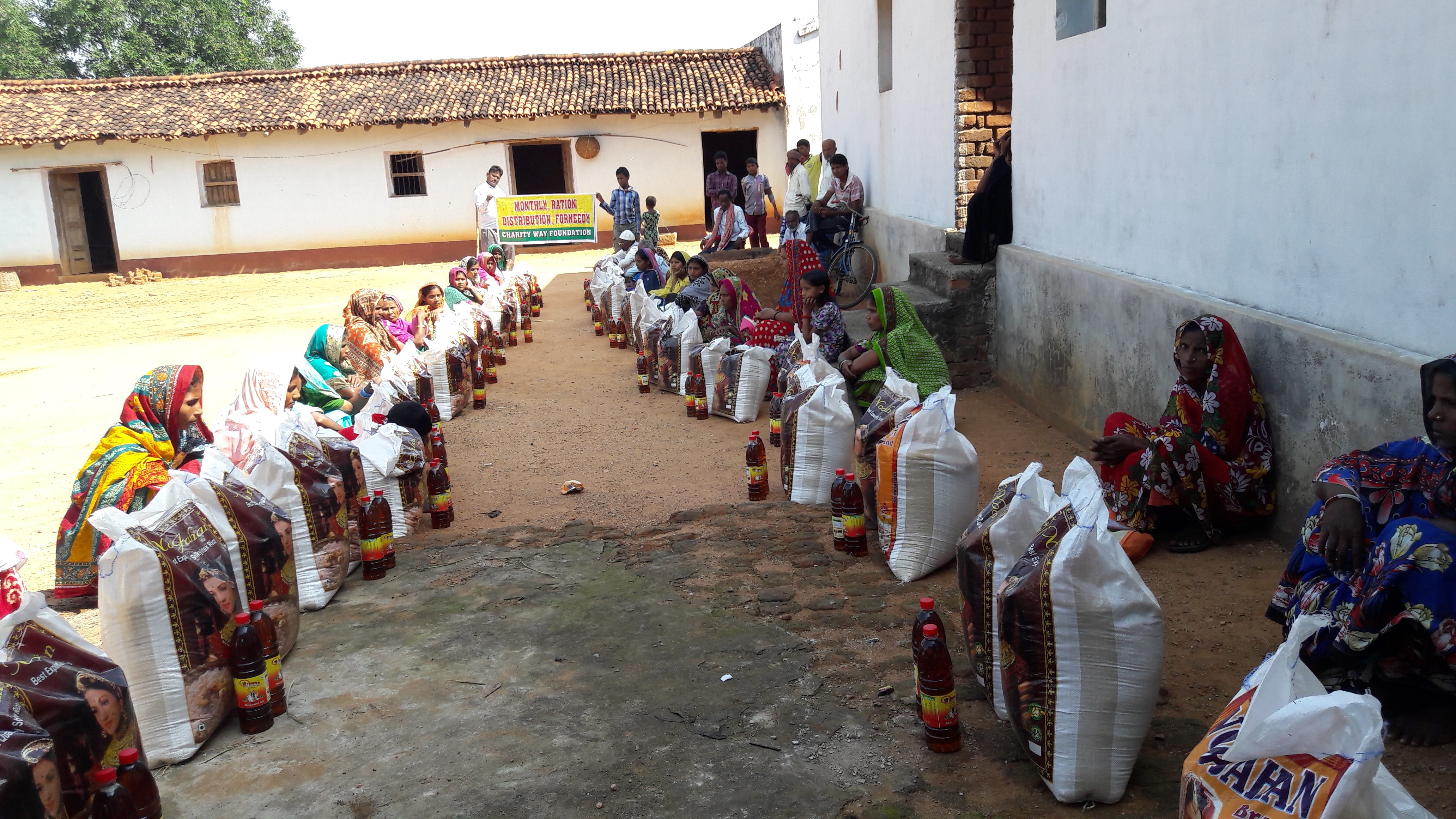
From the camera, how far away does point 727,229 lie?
1395 cm

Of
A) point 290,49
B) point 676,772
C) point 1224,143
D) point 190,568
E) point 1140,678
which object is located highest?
point 290,49

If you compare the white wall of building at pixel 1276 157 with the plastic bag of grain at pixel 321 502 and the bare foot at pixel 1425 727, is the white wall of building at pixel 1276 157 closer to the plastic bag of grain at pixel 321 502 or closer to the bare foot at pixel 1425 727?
the bare foot at pixel 1425 727

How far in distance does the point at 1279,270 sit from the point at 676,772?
3.16m

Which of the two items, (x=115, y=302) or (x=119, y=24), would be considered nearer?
(x=115, y=302)

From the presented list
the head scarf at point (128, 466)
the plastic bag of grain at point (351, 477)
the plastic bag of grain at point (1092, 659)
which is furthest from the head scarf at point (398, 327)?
the plastic bag of grain at point (1092, 659)

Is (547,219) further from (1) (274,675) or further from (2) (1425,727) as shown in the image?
(2) (1425,727)

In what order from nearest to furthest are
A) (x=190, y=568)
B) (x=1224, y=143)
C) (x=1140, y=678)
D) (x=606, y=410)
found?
(x=1140, y=678) < (x=190, y=568) < (x=1224, y=143) < (x=606, y=410)

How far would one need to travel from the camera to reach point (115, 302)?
1773 centimetres

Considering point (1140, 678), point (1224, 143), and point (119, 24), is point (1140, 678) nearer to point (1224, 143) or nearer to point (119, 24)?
point (1224, 143)

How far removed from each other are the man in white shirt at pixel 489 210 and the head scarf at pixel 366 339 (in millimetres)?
9195

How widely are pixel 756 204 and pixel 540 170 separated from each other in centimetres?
1120

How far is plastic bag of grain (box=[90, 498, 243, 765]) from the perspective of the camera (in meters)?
3.07

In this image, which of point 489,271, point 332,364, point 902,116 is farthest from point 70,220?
point 902,116

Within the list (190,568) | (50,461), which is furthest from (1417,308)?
(50,461)
